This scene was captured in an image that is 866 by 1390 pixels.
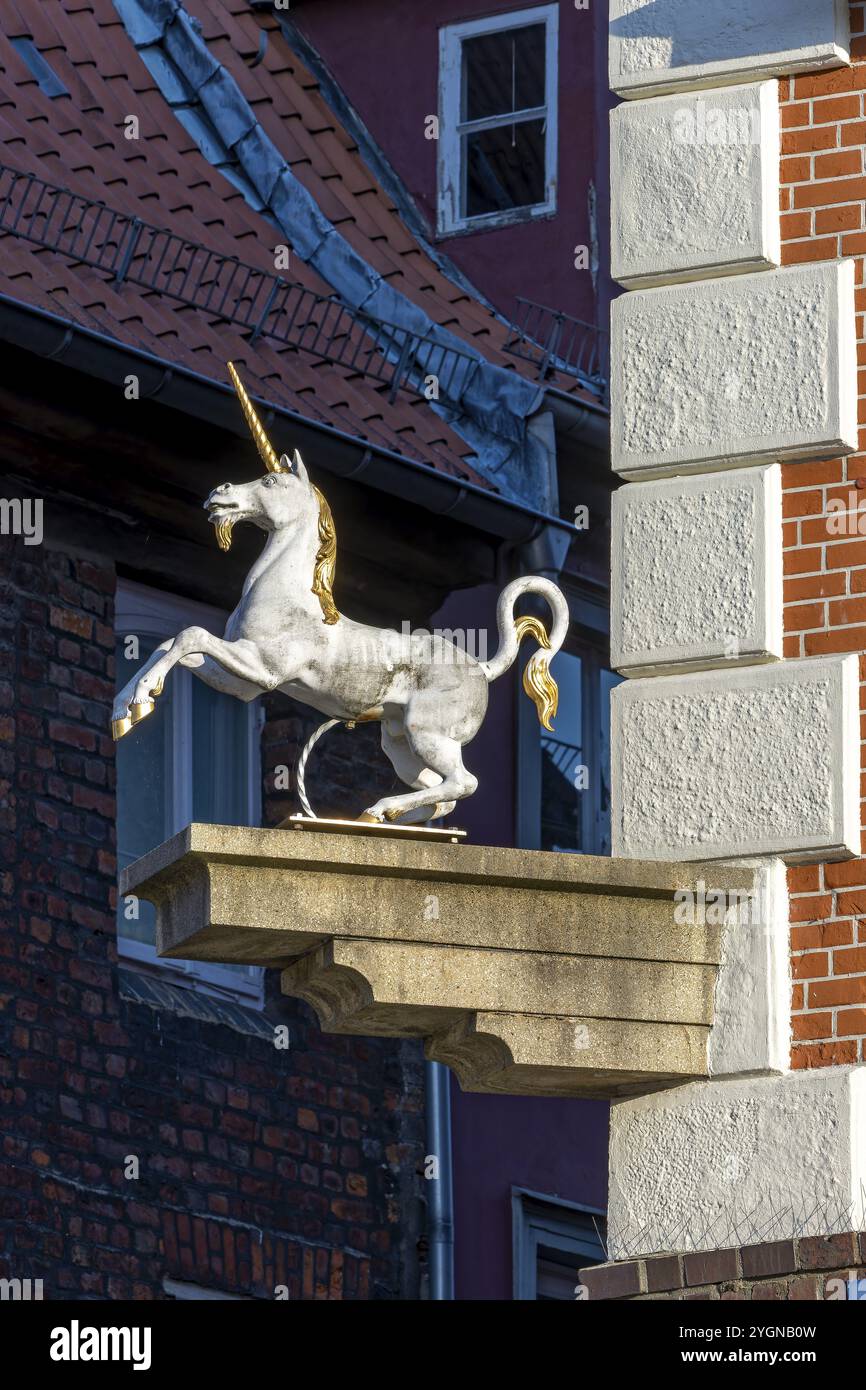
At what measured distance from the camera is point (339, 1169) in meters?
16.2

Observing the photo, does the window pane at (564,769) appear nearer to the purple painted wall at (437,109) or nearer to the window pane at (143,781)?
the purple painted wall at (437,109)

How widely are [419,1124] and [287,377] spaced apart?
10.8 feet

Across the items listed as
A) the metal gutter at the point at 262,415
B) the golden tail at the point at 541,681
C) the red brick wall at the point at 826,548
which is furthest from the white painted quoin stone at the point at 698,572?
the metal gutter at the point at 262,415

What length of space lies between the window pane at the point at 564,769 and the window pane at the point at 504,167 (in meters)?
2.39

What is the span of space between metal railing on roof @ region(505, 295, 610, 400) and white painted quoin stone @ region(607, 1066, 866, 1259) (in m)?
9.39

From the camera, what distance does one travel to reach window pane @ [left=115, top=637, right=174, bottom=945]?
1564 centimetres

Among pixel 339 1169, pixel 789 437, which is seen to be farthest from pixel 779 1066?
pixel 339 1169

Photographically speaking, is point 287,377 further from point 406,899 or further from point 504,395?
point 406,899

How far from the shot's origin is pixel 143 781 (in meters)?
15.9

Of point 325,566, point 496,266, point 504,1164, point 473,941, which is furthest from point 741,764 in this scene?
point 496,266

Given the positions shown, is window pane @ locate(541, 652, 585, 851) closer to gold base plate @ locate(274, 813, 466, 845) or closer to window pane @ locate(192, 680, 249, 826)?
window pane @ locate(192, 680, 249, 826)

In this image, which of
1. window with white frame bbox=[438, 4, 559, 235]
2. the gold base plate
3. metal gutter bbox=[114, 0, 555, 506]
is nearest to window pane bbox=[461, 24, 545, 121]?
window with white frame bbox=[438, 4, 559, 235]

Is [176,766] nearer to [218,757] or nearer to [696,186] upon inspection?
[218,757]

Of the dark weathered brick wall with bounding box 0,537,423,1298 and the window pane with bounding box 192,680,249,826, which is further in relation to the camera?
the window pane with bounding box 192,680,249,826
